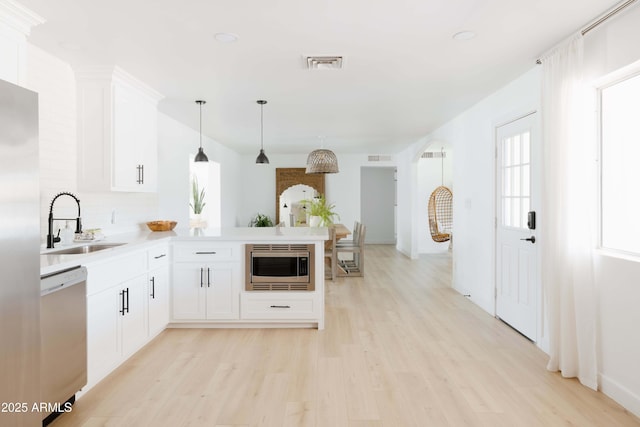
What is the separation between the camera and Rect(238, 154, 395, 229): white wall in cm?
983

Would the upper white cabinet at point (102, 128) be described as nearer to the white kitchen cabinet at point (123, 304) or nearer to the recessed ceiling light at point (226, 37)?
the white kitchen cabinet at point (123, 304)

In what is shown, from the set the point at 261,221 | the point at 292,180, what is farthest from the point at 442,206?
the point at 261,221

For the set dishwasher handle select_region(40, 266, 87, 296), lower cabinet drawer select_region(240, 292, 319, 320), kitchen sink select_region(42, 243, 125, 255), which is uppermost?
kitchen sink select_region(42, 243, 125, 255)

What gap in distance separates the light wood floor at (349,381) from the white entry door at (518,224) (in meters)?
0.25

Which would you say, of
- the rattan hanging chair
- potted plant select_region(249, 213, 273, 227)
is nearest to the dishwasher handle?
potted plant select_region(249, 213, 273, 227)

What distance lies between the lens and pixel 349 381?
9.02 ft

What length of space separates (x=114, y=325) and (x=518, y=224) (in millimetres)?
3594

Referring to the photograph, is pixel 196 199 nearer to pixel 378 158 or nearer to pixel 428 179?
pixel 378 158

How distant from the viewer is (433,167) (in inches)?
384

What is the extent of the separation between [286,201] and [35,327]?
26.5ft

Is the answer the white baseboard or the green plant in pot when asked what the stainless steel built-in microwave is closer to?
the white baseboard

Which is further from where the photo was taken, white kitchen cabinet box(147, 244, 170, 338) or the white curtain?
white kitchen cabinet box(147, 244, 170, 338)

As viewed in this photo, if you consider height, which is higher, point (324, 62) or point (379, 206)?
point (324, 62)

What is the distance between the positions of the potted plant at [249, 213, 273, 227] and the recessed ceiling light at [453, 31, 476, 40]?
7.05m
